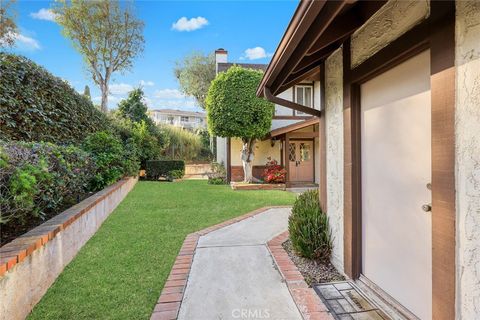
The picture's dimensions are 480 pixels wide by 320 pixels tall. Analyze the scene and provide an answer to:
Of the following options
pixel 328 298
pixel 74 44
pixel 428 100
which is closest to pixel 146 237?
pixel 328 298

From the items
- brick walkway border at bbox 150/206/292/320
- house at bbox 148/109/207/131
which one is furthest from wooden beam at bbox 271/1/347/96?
house at bbox 148/109/207/131

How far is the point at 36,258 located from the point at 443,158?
3.84 metres

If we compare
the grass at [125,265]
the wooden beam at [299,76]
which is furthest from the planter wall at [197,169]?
the wooden beam at [299,76]

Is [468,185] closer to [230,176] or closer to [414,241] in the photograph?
[414,241]

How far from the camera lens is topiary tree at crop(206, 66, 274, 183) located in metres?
11.6

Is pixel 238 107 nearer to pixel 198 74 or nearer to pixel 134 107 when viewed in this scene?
pixel 134 107

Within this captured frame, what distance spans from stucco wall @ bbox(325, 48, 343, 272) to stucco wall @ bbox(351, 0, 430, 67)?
0.45 metres

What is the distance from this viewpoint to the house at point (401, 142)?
166cm

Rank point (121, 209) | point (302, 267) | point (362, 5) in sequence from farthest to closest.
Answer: point (121, 209), point (302, 267), point (362, 5)

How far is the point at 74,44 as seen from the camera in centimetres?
2002

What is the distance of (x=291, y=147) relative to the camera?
13.6 m

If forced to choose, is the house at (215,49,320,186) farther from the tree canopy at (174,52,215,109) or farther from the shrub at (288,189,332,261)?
the tree canopy at (174,52,215,109)

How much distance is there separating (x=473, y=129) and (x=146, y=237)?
474cm

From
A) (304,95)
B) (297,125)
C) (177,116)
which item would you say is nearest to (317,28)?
(297,125)
